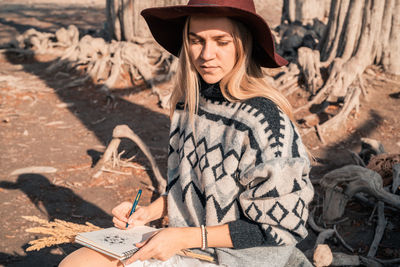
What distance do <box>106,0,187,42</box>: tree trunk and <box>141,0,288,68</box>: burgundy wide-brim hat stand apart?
A: 6.54m

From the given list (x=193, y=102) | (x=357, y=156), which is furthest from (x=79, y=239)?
(x=357, y=156)

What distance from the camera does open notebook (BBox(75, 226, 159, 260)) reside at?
1963 millimetres

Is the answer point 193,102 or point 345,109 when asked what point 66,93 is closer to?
point 345,109

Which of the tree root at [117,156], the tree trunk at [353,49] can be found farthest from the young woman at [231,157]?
the tree trunk at [353,49]

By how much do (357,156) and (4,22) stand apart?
14857 millimetres

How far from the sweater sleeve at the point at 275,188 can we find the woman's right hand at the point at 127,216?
614 millimetres

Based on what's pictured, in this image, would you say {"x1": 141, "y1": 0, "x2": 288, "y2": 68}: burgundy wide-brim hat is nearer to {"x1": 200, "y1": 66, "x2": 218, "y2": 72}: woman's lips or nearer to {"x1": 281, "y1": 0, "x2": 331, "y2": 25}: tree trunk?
{"x1": 200, "y1": 66, "x2": 218, "y2": 72}: woman's lips

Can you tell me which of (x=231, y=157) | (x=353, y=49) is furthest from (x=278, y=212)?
(x=353, y=49)

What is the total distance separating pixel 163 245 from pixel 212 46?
3.28ft

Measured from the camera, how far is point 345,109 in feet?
20.2

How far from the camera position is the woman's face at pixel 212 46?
207cm

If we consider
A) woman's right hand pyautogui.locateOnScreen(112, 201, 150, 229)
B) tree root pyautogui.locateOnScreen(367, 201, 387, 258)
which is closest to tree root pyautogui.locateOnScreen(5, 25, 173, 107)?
tree root pyautogui.locateOnScreen(367, 201, 387, 258)

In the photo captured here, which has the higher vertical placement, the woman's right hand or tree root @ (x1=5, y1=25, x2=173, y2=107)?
the woman's right hand

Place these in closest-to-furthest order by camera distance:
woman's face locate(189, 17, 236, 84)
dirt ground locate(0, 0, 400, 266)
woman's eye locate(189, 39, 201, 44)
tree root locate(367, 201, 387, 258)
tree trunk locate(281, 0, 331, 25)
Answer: woman's face locate(189, 17, 236, 84) < woman's eye locate(189, 39, 201, 44) < tree root locate(367, 201, 387, 258) < dirt ground locate(0, 0, 400, 266) < tree trunk locate(281, 0, 331, 25)
